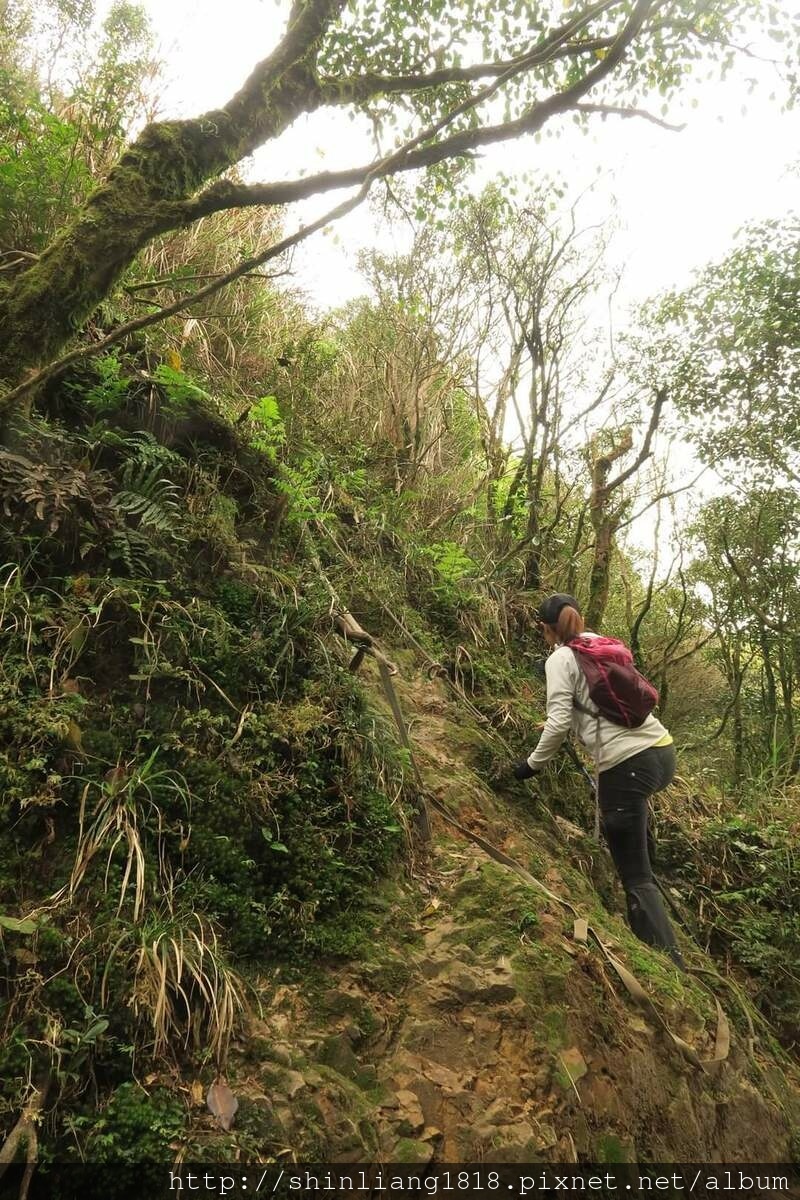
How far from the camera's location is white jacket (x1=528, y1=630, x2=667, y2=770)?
4016mm

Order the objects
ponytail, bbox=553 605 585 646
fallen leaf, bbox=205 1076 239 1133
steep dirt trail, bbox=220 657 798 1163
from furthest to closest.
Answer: ponytail, bbox=553 605 585 646 → steep dirt trail, bbox=220 657 798 1163 → fallen leaf, bbox=205 1076 239 1133

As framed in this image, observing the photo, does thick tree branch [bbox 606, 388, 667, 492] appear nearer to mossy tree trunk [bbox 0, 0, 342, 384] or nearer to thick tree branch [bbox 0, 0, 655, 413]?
thick tree branch [bbox 0, 0, 655, 413]

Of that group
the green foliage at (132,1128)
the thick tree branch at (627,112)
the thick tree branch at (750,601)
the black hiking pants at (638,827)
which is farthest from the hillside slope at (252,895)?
the thick tree branch at (750,601)

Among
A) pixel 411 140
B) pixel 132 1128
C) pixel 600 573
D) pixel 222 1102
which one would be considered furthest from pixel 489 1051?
pixel 600 573

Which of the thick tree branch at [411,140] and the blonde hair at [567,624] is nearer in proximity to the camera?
the thick tree branch at [411,140]

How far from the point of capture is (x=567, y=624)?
434 centimetres

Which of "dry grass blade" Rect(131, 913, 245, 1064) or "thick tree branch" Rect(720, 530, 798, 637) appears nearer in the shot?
"dry grass blade" Rect(131, 913, 245, 1064)

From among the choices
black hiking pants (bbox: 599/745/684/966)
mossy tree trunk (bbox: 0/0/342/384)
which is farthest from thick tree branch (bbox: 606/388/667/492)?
mossy tree trunk (bbox: 0/0/342/384)

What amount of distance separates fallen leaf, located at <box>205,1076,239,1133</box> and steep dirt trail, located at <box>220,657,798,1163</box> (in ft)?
0.20

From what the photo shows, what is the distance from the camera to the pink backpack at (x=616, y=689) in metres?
4.00

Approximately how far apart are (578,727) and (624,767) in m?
0.37

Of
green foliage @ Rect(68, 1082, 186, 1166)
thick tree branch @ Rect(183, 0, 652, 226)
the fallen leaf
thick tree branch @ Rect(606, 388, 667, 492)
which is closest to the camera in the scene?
green foliage @ Rect(68, 1082, 186, 1166)

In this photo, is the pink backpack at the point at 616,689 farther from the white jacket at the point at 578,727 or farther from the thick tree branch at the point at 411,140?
the thick tree branch at the point at 411,140

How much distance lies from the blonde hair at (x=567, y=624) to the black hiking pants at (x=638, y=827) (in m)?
0.85
